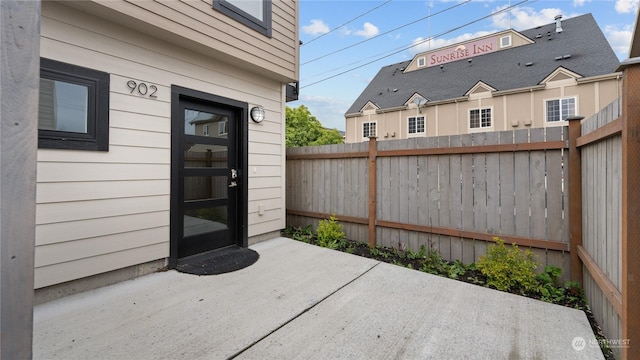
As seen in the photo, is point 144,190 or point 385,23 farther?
point 385,23

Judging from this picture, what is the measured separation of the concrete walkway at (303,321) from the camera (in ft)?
5.60

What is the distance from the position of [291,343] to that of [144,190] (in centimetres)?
215

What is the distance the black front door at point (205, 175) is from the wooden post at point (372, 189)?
1788mm

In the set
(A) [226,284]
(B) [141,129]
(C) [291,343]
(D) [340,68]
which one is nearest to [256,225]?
(A) [226,284]

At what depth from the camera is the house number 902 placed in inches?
106

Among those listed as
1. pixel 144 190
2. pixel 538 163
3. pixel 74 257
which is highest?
pixel 538 163

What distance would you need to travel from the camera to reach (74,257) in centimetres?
237

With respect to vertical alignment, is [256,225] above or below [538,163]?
below

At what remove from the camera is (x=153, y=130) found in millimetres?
2863

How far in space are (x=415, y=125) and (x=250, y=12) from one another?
14.0m

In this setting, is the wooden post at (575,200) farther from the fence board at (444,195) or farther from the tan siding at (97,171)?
the tan siding at (97,171)

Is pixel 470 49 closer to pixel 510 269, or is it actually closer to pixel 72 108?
pixel 510 269

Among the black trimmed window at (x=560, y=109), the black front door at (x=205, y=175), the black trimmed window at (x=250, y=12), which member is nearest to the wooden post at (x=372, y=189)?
the black front door at (x=205, y=175)

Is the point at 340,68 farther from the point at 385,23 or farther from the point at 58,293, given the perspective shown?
the point at 58,293
